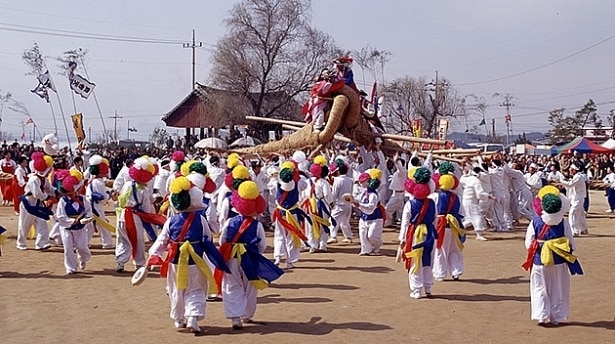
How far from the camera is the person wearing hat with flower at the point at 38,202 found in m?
12.9

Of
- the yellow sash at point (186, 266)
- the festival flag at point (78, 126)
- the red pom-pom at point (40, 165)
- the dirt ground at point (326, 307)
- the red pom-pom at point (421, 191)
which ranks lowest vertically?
the dirt ground at point (326, 307)

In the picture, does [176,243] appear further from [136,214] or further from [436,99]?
[436,99]

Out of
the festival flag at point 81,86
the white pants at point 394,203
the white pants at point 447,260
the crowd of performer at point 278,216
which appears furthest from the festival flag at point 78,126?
the white pants at point 447,260

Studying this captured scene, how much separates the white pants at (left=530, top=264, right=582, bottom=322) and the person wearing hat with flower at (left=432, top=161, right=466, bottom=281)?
7.91ft

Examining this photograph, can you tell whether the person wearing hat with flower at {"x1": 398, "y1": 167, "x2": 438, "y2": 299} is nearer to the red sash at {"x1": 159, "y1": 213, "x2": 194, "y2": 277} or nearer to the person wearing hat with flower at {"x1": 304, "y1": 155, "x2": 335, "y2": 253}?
the red sash at {"x1": 159, "y1": 213, "x2": 194, "y2": 277}

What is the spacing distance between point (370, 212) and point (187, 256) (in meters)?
5.79

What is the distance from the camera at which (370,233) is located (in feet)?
42.7

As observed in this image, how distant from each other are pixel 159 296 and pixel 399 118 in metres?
42.5

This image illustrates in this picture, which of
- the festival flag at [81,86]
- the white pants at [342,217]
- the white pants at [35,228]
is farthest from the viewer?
the festival flag at [81,86]

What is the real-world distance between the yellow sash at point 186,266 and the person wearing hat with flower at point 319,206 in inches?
215

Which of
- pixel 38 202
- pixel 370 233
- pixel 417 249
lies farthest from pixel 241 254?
pixel 38 202

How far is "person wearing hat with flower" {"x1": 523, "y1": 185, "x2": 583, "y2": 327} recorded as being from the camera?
→ 7.86 m

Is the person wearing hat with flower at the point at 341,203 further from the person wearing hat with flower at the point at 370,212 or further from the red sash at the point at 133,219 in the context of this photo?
the red sash at the point at 133,219

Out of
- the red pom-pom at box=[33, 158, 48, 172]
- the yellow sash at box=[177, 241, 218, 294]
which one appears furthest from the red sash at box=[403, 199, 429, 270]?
the red pom-pom at box=[33, 158, 48, 172]
